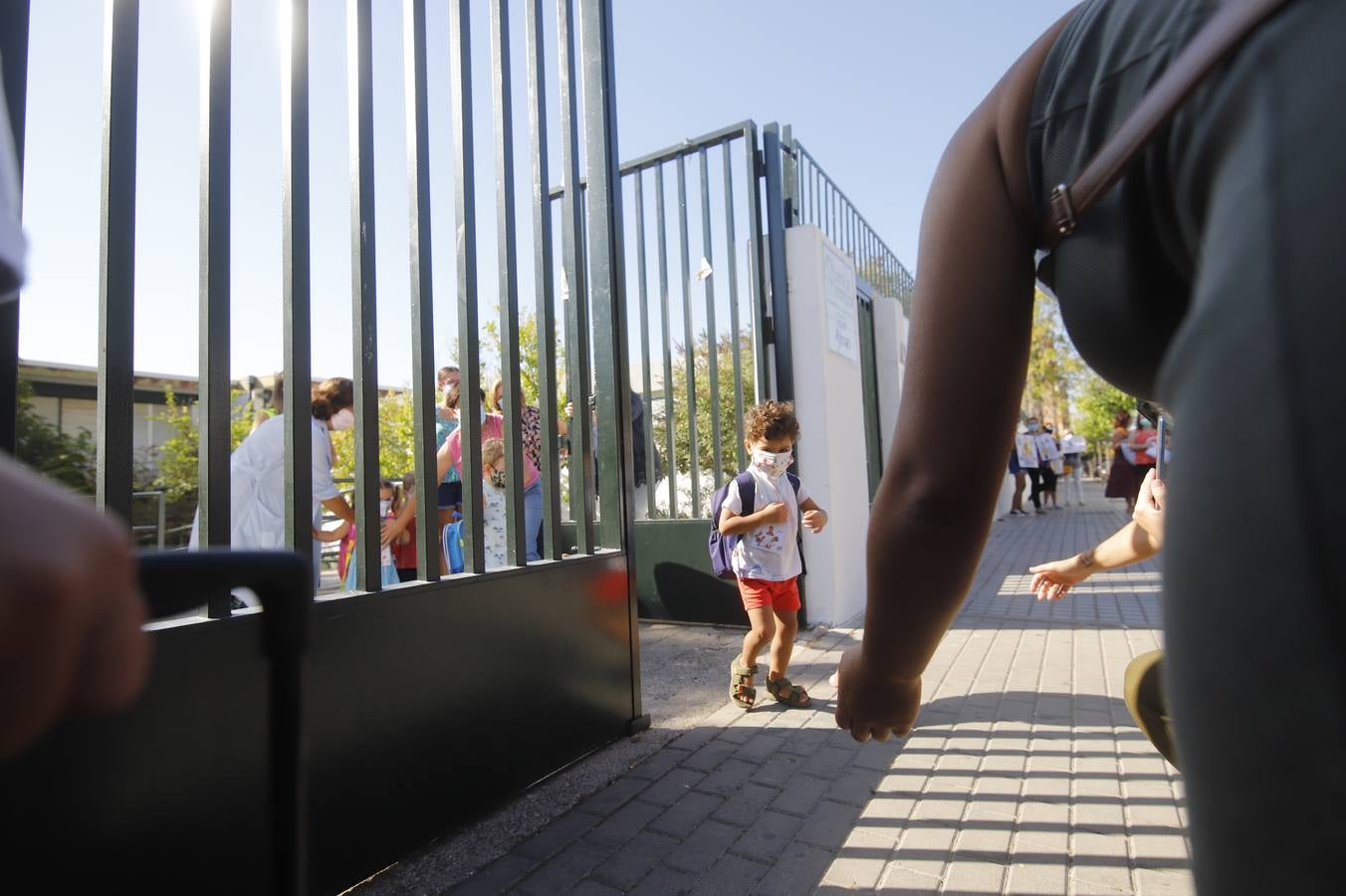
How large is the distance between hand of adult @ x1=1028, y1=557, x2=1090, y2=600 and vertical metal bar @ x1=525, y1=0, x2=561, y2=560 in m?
2.17

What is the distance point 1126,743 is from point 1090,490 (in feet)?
77.6

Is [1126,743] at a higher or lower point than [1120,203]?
lower

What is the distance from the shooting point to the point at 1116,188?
765 mm

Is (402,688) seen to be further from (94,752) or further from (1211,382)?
(1211,382)

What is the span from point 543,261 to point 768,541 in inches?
75.9

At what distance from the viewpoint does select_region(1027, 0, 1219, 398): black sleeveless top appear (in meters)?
0.74

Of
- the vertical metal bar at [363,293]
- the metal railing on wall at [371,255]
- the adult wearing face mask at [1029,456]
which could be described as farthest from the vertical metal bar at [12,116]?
the adult wearing face mask at [1029,456]

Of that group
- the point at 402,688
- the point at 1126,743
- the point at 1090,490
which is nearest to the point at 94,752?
the point at 402,688

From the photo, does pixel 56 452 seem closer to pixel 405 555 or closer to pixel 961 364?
pixel 405 555

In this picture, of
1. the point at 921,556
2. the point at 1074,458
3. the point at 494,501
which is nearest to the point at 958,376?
the point at 921,556

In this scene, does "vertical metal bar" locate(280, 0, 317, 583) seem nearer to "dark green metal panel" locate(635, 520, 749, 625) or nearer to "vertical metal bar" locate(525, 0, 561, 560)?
"vertical metal bar" locate(525, 0, 561, 560)

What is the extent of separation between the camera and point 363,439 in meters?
2.71

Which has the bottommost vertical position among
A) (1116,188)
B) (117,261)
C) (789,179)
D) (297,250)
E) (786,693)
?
(786,693)

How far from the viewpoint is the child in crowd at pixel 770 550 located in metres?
4.31
